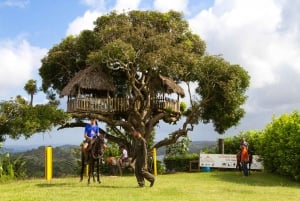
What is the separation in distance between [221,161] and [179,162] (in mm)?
4086

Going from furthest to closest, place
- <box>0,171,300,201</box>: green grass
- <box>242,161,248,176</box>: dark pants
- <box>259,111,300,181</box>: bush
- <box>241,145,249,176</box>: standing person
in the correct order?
<box>242,161,248,176</box>: dark pants, <box>241,145,249,176</box>: standing person, <box>259,111,300,181</box>: bush, <box>0,171,300,201</box>: green grass

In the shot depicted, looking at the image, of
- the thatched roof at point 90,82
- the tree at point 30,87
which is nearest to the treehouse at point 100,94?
the thatched roof at point 90,82

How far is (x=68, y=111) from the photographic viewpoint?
33719mm

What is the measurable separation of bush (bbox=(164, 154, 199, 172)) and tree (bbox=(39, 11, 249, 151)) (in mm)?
2836

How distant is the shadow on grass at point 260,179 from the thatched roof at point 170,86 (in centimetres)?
1073

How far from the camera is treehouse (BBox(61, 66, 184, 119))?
3294 cm

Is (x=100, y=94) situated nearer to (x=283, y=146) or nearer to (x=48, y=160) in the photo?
(x=48, y=160)

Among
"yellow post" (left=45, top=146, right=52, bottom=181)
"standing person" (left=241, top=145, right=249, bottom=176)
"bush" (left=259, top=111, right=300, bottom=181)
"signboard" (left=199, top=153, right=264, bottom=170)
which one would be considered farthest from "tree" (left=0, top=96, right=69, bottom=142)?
"bush" (left=259, top=111, right=300, bottom=181)

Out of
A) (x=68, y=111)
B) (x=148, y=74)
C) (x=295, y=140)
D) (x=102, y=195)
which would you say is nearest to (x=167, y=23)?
(x=148, y=74)

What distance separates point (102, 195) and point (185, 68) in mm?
17887

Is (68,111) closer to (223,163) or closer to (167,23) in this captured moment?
(167,23)

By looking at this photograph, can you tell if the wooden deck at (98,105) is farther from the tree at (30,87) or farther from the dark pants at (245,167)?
the dark pants at (245,167)

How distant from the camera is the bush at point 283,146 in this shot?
919 inches

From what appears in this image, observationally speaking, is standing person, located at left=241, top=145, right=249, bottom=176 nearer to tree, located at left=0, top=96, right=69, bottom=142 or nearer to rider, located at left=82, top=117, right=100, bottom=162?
rider, located at left=82, top=117, right=100, bottom=162
